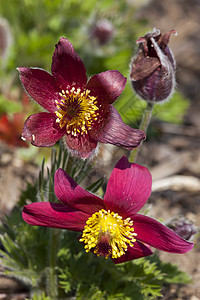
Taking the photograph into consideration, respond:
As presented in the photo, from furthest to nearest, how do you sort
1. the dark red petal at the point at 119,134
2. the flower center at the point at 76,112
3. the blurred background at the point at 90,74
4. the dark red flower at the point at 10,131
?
the dark red flower at the point at 10,131 < the blurred background at the point at 90,74 < the flower center at the point at 76,112 < the dark red petal at the point at 119,134

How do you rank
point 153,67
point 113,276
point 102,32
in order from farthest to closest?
point 102,32, point 113,276, point 153,67

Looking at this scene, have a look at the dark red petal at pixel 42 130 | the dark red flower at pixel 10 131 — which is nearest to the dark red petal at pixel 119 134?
the dark red petal at pixel 42 130

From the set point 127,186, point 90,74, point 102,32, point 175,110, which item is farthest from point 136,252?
point 102,32

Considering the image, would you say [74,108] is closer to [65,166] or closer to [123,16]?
[65,166]

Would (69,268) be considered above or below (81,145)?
below

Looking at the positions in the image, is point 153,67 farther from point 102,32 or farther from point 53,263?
point 102,32

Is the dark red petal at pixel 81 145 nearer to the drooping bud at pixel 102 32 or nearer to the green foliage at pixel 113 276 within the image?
the green foliage at pixel 113 276
